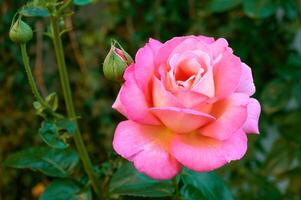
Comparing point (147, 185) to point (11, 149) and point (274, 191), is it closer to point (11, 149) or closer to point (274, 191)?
point (274, 191)

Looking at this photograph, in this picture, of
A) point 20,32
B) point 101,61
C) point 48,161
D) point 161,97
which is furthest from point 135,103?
point 101,61

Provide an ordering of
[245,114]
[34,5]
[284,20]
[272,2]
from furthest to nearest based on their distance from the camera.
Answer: [284,20]
[272,2]
[34,5]
[245,114]

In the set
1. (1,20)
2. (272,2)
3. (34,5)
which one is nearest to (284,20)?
(272,2)

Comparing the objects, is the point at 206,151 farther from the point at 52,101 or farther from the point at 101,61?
the point at 101,61

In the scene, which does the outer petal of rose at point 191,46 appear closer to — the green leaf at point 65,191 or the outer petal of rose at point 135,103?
the outer petal of rose at point 135,103

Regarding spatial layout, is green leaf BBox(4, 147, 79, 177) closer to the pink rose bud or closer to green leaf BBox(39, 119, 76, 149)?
green leaf BBox(39, 119, 76, 149)

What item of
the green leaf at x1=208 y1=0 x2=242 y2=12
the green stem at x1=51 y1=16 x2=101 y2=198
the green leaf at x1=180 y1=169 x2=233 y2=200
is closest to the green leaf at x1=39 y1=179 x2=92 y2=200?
the green stem at x1=51 y1=16 x2=101 y2=198
